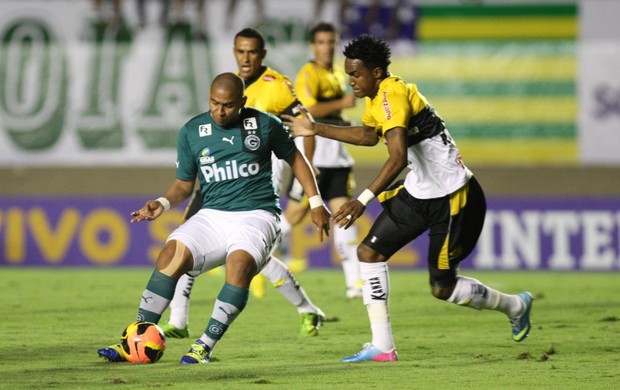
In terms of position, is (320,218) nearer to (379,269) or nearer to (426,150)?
(379,269)

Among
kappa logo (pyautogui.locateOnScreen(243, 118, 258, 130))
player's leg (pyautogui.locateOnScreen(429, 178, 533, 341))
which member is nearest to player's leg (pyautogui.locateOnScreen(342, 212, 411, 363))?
player's leg (pyautogui.locateOnScreen(429, 178, 533, 341))

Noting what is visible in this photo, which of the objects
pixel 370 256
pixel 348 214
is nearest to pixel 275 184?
pixel 370 256

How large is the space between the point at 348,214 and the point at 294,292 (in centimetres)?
182

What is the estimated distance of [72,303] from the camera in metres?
11.2

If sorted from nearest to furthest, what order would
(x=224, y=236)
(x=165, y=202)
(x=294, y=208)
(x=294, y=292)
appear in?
(x=224, y=236) → (x=165, y=202) → (x=294, y=292) → (x=294, y=208)

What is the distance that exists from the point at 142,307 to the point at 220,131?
1192mm

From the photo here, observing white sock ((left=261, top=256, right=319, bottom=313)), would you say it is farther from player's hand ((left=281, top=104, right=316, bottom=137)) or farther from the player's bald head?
the player's bald head

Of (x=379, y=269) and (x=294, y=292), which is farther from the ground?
(x=379, y=269)

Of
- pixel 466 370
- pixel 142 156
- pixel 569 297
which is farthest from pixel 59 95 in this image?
pixel 466 370

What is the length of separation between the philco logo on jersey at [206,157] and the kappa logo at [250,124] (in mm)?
273

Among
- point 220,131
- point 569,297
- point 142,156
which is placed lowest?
point 569,297

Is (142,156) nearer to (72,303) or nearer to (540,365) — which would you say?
(72,303)

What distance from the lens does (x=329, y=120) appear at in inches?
441

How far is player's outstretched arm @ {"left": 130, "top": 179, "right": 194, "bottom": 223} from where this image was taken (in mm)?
7277
